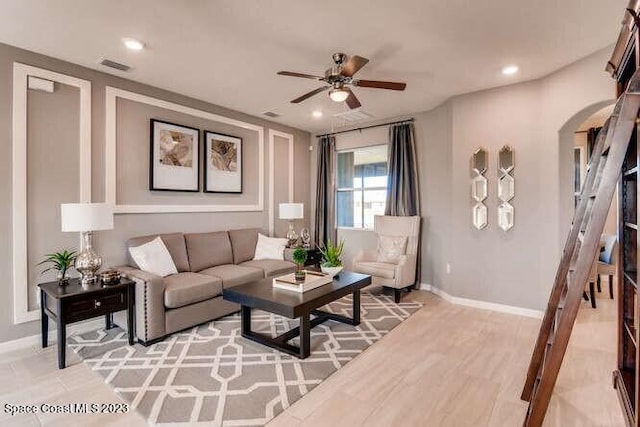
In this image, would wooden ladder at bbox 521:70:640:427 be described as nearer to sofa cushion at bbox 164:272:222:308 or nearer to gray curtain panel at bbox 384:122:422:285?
sofa cushion at bbox 164:272:222:308

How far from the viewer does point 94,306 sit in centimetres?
272

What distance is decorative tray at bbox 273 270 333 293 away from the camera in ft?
9.53

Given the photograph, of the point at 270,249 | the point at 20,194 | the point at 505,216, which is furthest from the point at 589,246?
the point at 20,194

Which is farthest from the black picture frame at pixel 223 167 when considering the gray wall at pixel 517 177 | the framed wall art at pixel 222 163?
the gray wall at pixel 517 177

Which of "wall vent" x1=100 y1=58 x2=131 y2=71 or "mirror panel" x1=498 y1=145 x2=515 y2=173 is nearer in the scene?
"wall vent" x1=100 y1=58 x2=131 y2=71

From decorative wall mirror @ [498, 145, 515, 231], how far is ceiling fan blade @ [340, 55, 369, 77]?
223 cm

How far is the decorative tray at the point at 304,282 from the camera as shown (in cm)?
291

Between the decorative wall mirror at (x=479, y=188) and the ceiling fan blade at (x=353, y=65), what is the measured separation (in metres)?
2.16

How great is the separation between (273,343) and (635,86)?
2.94 meters

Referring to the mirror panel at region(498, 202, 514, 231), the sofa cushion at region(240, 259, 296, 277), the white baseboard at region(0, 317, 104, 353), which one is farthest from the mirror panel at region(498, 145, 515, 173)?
the white baseboard at region(0, 317, 104, 353)

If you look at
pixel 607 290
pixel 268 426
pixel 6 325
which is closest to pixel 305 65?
pixel 268 426

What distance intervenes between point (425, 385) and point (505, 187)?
2.60 meters

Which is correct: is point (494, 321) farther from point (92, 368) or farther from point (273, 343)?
point (92, 368)

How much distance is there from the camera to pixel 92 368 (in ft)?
8.28
